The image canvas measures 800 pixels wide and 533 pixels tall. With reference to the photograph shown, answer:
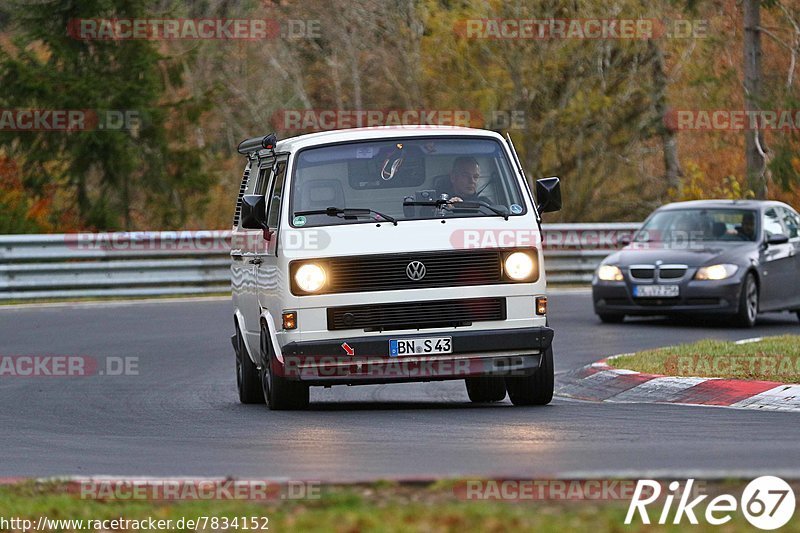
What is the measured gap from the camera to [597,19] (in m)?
34.3

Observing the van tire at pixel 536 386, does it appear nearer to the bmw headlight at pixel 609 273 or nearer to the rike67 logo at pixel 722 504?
the rike67 logo at pixel 722 504

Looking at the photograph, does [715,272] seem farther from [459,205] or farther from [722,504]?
[722,504]

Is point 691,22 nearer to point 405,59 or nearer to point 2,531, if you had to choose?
point 405,59

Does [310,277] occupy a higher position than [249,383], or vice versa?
[310,277]

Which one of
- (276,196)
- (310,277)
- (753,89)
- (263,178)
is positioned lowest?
(310,277)

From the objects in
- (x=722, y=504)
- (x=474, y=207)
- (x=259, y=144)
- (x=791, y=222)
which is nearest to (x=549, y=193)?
(x=474, y=207)

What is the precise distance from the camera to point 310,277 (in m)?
11.9

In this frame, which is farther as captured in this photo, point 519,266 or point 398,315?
point 519,266

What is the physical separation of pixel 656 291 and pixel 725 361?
245 inches

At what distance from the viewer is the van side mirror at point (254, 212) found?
12.6 meters

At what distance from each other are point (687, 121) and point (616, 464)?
1171 inches

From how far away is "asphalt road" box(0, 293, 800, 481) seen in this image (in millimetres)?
8445

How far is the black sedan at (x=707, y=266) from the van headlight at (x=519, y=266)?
29.4 ft

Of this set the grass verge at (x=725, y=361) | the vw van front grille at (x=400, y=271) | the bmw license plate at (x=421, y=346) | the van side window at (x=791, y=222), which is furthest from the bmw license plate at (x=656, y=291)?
the bmw license plate at (x=421, y=346)
